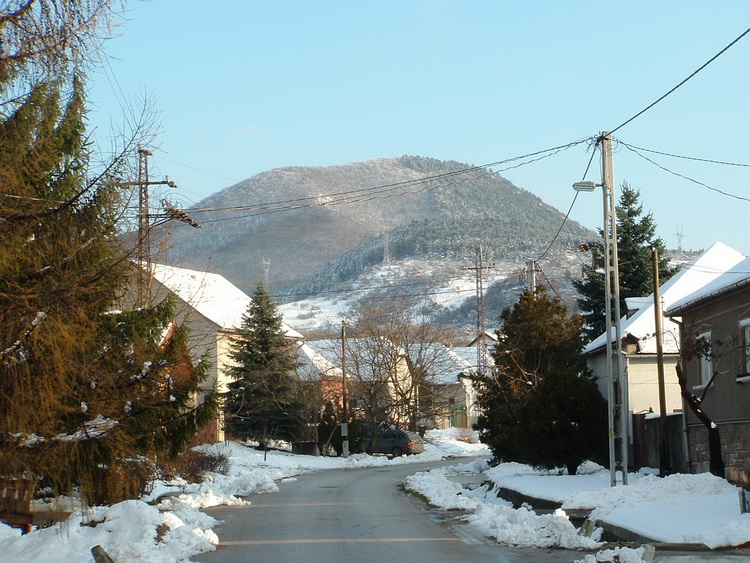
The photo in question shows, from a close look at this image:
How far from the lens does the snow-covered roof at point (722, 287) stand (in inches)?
791

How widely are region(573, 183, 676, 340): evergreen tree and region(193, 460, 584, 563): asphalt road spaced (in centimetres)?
2265

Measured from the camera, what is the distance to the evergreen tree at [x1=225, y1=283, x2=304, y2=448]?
4506 centimetres

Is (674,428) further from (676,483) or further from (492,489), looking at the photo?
(676,483)

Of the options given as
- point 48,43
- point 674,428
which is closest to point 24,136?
point 48,43

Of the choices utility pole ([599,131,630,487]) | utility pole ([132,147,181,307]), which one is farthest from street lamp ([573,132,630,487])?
utility pole ([132,147,181,307])

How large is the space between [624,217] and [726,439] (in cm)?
2539

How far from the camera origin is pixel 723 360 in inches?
844

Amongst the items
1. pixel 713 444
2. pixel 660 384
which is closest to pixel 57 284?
pixel 713 444

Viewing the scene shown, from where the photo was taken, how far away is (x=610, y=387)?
19.1 metres

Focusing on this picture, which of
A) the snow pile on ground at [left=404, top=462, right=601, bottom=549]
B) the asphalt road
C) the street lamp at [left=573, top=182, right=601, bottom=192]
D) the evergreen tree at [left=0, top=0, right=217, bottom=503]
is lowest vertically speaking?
the asphalt road

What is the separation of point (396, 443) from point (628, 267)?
53.0ft

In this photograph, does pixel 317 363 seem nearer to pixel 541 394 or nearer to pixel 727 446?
pixel 541 394

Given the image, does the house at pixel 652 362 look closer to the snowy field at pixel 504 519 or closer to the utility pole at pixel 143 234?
the snowy field at pixel 504 519

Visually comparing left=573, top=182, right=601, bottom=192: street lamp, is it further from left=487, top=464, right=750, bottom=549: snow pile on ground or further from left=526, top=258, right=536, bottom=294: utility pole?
left=526, top=258, right=536, bottom=294: utility pole
